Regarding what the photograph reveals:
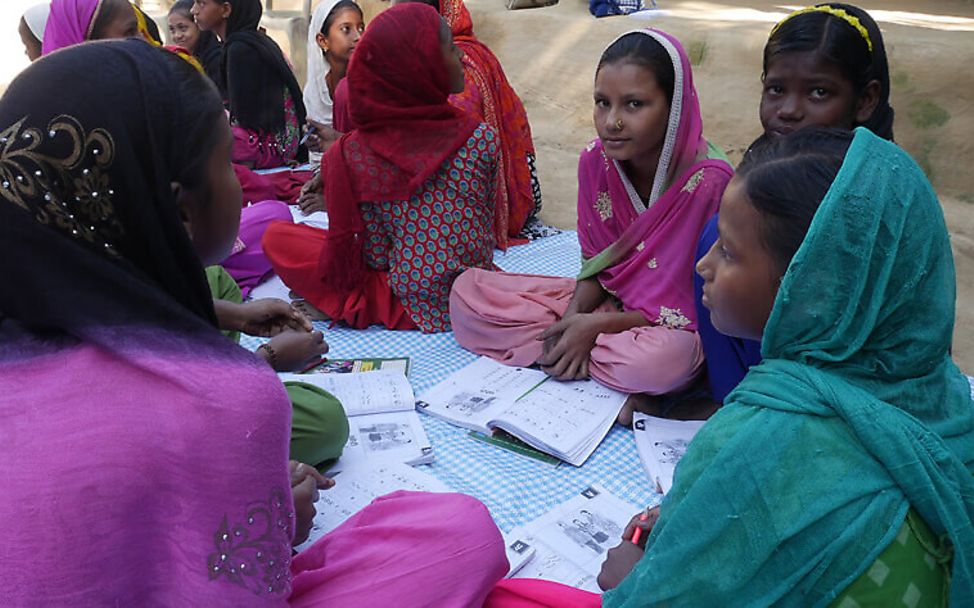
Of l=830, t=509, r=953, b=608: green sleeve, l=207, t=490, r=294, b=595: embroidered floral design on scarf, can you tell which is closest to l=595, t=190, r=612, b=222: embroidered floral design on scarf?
l=830, t=509, r=953, b=608: green sleeve

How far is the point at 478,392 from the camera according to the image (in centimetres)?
238

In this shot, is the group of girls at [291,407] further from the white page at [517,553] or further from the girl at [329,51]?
the girl at [329,51]

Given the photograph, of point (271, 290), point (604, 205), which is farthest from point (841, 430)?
point (271, 290)

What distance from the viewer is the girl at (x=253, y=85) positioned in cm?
457

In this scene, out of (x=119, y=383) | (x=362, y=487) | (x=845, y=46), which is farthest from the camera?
(x=845, y=46)

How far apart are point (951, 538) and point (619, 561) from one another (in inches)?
25.4

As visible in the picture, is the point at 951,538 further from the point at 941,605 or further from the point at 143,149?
the point at 143,149

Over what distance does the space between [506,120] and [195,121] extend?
287 centimetres

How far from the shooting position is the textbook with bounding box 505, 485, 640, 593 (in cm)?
168

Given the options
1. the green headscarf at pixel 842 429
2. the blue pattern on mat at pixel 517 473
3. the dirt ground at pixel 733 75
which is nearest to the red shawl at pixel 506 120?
the dirt ground at pixel 733 75

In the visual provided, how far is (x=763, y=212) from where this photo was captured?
1120 mm

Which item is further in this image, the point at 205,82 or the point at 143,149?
the point at 205,82

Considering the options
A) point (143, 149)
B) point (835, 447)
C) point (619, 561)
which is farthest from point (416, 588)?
point (143, 149)

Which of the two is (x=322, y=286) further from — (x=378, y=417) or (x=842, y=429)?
(x=842, y=429)
